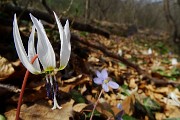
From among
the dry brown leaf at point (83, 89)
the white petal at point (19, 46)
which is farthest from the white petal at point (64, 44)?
the dry brown leaf at point (83, 89)

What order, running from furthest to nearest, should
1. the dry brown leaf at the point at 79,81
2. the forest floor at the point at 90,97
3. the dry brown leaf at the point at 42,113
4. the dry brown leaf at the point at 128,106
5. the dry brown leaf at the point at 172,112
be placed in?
the dry brown leaf at the point at 172,112
the dry brown leaf at the point at 79,81
the dry brown leaf at the point at 128,106
the forest floor at the point at 90,97
the dry brown leaf at the point at 42,113

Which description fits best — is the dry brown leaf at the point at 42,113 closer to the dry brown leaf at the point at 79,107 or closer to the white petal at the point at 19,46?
the dry brown leaf at the point at 79,107

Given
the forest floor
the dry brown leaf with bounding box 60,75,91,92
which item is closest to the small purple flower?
the forest floor

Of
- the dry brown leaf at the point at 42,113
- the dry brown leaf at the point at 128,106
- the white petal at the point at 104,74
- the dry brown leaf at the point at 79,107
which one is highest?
the white petal at the point at 104,74

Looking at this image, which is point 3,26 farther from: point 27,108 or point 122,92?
point 27,108

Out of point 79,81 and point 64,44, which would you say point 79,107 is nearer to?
point 79,81

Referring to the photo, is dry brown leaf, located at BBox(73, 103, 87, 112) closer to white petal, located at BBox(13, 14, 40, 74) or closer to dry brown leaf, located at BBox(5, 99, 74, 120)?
dry brown leaf, located at BBox(5, 99, 74, 120)
